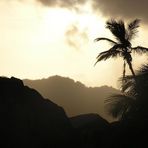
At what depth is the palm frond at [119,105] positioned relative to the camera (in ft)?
74.4

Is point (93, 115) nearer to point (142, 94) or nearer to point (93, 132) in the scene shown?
point (93, 132)

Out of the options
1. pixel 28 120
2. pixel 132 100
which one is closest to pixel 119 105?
pixel 132 100

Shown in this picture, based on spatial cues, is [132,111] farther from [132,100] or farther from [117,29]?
[117,29]

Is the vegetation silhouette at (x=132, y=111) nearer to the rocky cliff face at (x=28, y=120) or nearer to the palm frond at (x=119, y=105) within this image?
the palm frond at (x=119, y=105)

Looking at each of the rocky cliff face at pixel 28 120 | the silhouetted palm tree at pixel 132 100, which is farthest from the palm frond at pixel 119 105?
the rocky cliff face at pixel 28 120

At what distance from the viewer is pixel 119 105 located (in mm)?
23094

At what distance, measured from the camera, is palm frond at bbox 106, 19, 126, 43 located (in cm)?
2980

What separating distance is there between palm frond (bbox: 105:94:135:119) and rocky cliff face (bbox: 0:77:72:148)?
5107 millimetres

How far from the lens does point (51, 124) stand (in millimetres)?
27328

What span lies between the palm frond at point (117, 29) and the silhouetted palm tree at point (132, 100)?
24.7 ft

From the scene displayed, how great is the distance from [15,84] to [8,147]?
456 cm

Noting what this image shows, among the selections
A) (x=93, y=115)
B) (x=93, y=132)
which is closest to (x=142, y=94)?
(x=93, y=132)

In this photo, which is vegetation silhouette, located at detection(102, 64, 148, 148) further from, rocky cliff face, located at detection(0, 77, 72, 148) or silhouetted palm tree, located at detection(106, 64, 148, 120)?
rocky cliff face, located at detection(0, 77, 72, 148)

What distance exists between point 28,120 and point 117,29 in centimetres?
924
